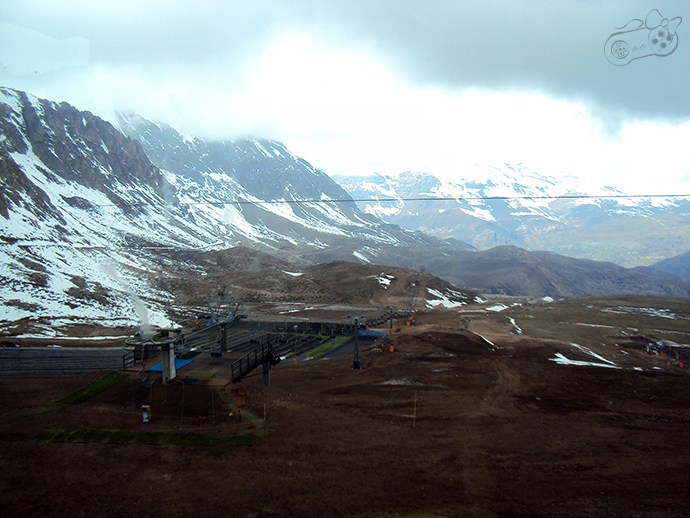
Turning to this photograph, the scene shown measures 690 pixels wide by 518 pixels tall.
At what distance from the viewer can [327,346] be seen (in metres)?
39.9

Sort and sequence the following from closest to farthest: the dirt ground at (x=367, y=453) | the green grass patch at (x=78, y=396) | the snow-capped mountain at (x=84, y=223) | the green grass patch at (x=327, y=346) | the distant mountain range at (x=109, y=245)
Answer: the dirt ground at (x=367, y=453) < the green grass patch at (x=78, y=396) < the green grass patch at (x=327, y=346) < the snow-capped mountain at (x=84, y=223) < the distant mountain range at (x=109, y=245)

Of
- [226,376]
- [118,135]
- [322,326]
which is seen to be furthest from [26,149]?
[226,376]

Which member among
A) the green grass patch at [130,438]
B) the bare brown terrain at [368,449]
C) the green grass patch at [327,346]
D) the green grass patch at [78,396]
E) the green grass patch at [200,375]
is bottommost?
the green grass patch at [327,346]

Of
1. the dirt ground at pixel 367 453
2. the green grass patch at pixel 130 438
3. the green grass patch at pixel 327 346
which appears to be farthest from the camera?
the green grass patch at pixel 327 346

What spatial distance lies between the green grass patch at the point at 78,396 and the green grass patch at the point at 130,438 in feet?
6.54

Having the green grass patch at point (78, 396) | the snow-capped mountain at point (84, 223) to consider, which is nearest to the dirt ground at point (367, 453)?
the green grass patch at point (78, 396)

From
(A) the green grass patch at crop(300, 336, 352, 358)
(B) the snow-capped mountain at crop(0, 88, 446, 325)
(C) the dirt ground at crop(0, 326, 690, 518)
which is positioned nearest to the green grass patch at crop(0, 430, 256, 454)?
(C) the dirt ground at crop(0, 326, 690, 518)

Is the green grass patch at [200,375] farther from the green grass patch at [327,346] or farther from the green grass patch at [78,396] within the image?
the green grass patch at [327,346]

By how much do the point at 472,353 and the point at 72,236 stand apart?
3880 inches

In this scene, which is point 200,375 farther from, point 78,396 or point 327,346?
point 327,346

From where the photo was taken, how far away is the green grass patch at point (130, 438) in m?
15.7

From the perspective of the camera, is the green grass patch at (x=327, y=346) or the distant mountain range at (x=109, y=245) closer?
the green grass patch at (x=327, y=346)

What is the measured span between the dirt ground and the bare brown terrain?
65 millimetres

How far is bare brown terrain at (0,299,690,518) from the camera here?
12883mm
